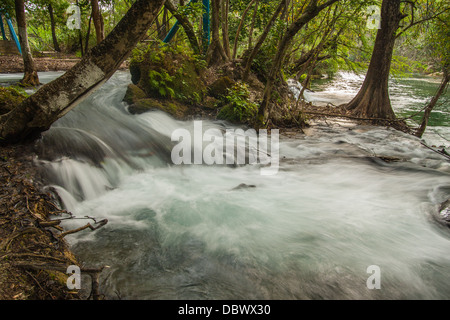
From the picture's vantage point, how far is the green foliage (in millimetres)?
7238

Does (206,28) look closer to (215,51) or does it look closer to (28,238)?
(215,51)

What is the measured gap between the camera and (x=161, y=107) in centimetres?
705

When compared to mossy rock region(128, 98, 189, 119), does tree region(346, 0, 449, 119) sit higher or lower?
higher

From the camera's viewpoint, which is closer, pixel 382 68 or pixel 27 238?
pixel 27 238

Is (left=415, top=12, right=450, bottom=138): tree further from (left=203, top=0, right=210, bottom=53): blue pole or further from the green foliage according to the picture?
(left=203, top=0, right=210, bottom=53): blue pole

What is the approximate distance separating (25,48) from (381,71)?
11.4 m

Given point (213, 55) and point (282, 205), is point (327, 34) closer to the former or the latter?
point (213, 55)

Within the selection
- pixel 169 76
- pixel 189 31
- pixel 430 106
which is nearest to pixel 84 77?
pixel 169 76

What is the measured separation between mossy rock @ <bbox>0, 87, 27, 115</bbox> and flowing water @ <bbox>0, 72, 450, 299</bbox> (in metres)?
0.63

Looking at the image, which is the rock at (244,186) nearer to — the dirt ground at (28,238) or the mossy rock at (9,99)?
the dirt ground at (28,238)

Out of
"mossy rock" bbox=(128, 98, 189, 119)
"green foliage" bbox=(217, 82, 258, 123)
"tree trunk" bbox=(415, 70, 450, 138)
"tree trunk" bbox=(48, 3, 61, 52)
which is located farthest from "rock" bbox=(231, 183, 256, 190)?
"tree trunk" bbox=(48, 3, 61, 52)

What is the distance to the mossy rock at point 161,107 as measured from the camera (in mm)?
6766

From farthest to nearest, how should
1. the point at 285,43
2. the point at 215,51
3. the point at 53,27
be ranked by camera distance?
the point at 53,27
the point at 215,51
the point at 285,43

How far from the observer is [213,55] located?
29.6ft
